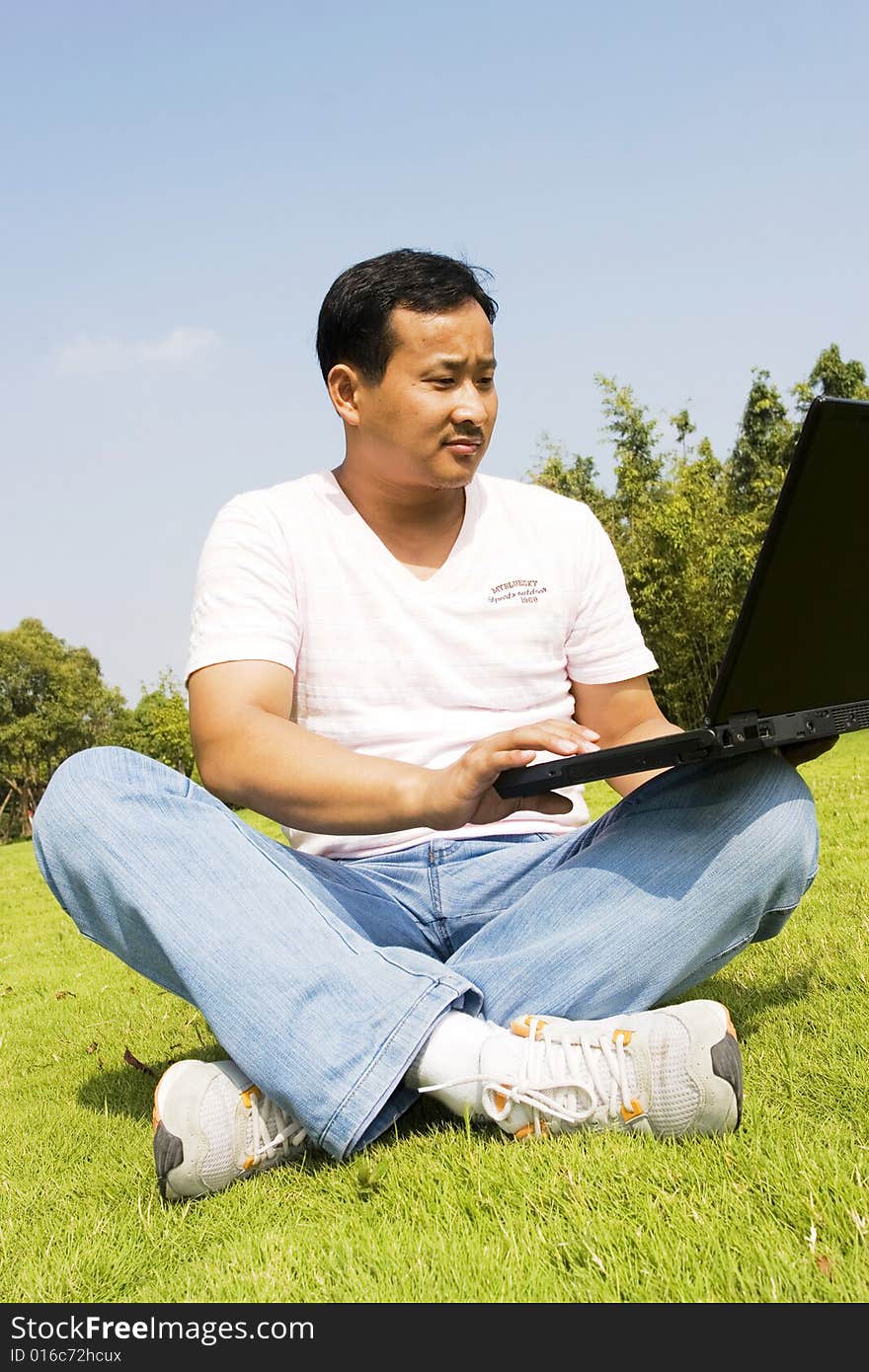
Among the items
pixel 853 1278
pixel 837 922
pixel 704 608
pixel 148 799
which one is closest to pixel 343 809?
pixel 148 799

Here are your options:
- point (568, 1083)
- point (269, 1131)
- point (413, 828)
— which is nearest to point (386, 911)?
point (413, 828)

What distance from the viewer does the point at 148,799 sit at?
2.83 m

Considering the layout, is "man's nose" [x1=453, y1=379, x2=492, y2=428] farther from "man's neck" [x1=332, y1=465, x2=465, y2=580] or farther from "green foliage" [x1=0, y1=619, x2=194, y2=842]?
"green foliage" [x1=0, y1=619, x2=194, y2=842]

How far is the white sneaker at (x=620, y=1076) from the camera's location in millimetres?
2494

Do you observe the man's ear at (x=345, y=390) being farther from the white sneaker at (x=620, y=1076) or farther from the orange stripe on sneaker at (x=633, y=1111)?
the orange stripe on sneaker at (x=633, y=1111)

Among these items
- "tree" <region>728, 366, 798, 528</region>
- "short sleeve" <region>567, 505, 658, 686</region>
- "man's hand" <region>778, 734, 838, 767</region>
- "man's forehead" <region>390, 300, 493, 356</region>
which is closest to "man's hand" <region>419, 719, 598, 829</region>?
"man's hand" <region>778, 734, 838, 767</region>

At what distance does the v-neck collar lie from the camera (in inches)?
145

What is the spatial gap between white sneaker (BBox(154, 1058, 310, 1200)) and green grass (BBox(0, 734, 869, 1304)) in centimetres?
5

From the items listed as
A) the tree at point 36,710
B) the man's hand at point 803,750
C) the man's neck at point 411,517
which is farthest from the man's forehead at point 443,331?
the tree at point 36,710

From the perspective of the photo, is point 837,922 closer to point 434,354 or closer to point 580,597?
point 580,597

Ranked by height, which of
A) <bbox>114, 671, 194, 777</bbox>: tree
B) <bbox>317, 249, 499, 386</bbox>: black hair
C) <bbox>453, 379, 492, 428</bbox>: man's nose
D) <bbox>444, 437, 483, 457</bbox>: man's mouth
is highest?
<bbox>317, 249, 499, 386</bbox>: black hair

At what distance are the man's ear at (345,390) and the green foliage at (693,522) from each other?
31.3 metres

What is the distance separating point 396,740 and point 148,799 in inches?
34.9

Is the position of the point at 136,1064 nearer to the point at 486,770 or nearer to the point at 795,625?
the point at 486,770
